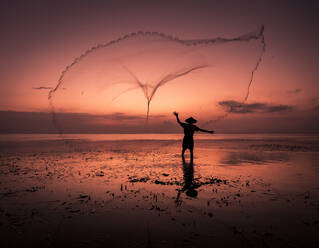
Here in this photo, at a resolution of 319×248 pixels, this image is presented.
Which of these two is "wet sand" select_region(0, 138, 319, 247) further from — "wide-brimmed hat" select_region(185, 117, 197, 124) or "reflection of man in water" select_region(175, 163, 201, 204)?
"wide-brimmed hat" select_region(185, 117, 197, 124)

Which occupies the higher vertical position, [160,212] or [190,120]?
[190,120]

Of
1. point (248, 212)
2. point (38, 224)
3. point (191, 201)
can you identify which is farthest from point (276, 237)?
point (38, 224)

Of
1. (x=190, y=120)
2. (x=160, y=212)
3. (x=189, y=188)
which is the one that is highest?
(x=190, y=120)

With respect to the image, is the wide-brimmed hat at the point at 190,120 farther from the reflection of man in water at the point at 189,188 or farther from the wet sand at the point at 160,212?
the wet sand at the point at 160,212

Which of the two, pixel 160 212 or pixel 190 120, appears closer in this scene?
pixel 160 212

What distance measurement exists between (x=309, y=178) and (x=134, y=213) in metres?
9.75

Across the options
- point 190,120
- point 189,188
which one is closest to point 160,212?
point 189,188

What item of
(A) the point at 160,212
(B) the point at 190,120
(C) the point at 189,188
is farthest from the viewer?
(B) the point at 190,120

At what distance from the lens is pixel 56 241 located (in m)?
5.09

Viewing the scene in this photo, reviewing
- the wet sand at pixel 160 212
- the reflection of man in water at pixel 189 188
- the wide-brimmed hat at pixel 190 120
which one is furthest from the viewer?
the wide-brimmed hat at pixel 190 120

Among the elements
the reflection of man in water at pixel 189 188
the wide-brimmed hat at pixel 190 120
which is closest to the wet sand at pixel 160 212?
the reflection of man in water at pixel 189 188

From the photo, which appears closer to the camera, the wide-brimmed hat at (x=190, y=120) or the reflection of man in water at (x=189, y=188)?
the reflection of man in water at (x=189, y=188)

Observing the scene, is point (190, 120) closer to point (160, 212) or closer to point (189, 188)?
point (189, 188)

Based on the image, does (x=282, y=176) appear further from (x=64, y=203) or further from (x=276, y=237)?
(x=64, y=203)
